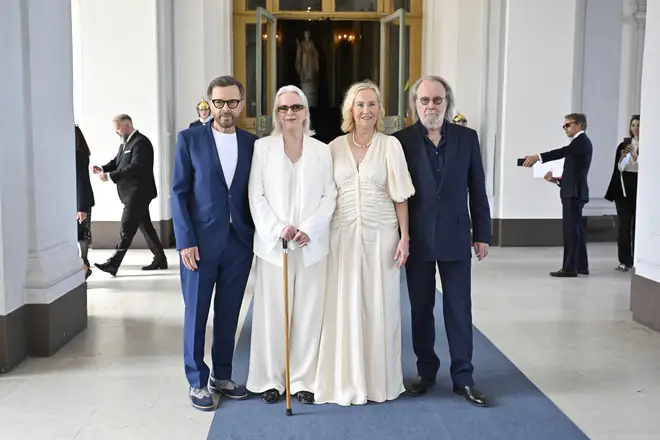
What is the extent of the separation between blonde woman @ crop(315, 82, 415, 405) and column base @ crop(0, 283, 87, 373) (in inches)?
82.9

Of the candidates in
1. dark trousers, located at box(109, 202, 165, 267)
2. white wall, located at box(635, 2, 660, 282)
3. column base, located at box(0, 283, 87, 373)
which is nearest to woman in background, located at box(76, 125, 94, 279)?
dark trousers, located at box(109, 202, 165, 267)

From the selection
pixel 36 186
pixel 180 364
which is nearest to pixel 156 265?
pixel 36 186

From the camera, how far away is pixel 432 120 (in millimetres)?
4469

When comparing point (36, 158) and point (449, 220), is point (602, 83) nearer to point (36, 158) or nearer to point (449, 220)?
point (449, 220)

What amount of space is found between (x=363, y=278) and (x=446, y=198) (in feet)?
2.16

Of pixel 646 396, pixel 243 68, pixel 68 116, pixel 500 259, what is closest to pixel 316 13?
pixel 243 68

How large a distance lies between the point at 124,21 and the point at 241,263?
23.8 ft

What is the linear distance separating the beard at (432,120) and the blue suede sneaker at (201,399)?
1.96 meters

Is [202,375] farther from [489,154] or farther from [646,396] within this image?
[489,154]

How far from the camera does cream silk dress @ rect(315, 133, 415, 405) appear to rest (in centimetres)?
444

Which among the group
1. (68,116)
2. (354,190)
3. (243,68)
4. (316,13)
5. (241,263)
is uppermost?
(316,13)

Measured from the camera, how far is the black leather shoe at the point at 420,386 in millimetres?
4652

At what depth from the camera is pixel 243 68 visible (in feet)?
42.0

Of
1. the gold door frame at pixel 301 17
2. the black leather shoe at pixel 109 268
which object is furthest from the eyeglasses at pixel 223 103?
the gold door frame at pixel 301 17
